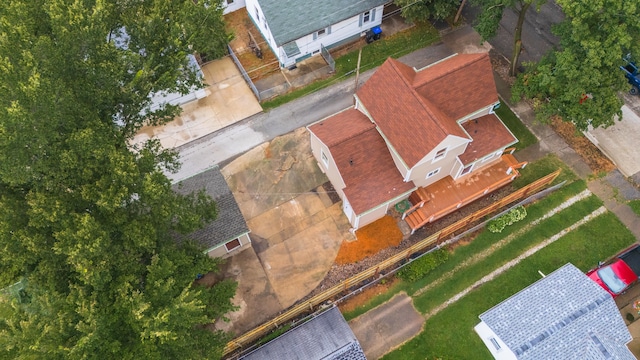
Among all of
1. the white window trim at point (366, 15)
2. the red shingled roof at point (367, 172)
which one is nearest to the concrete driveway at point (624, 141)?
the red shingled roof at point (367, 172)

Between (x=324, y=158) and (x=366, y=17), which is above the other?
(x=366, y=17)

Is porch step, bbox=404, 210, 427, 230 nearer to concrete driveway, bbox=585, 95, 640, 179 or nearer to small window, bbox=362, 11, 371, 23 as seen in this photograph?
concrete driveway, bbox=585, 95, 640, 179

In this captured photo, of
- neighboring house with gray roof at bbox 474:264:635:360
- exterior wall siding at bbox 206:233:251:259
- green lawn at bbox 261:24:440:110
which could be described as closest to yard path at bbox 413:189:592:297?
neighboring house with gray roof at bbox 474:264:635:360

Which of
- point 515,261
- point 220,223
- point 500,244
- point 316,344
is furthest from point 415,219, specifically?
point 220,223

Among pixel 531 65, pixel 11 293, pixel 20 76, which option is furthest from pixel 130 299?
pixel 531 65

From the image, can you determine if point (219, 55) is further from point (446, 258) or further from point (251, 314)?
point (446, 258)

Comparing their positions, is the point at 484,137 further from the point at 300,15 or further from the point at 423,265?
the point at 300,15
